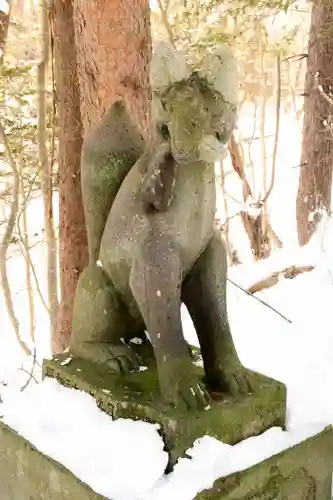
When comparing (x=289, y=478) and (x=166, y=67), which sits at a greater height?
(x=166, y=67)

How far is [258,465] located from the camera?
1.29m

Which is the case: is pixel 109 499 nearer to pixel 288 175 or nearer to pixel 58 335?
pixel 58 335

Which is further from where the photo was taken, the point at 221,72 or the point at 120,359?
the point at 120,359

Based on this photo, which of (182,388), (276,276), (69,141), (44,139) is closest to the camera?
(182,388)

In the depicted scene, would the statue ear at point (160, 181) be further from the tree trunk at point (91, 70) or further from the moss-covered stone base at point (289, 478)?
the tree trunk at point (91, 70)

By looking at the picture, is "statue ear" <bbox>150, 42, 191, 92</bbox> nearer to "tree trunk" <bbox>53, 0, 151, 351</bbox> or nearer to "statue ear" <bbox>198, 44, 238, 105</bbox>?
"statue ear" <bbox>198, 44, 238, 105</bbox>

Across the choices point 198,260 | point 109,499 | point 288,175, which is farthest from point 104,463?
point 288,175

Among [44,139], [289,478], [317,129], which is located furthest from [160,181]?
[317,129]

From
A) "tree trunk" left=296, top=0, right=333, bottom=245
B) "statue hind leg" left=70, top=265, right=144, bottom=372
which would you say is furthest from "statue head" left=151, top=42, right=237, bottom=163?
"tree trunk" left=296, top=0, right=333, bottom=245

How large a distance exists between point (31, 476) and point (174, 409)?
423 millimetres

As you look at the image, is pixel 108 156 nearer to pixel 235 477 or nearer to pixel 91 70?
pixel 235 477

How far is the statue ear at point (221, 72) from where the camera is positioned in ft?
3.80

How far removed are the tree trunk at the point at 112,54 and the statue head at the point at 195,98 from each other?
1.25 metres

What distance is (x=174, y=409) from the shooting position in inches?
49.5
